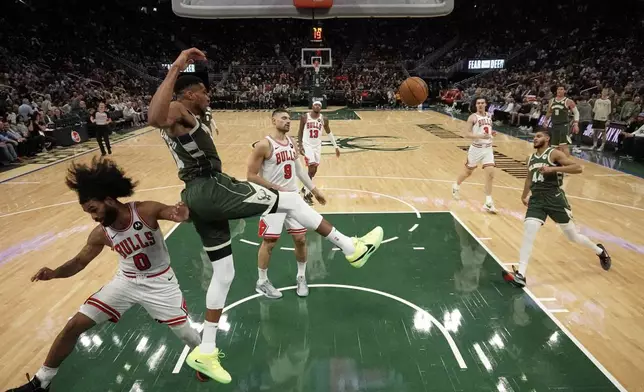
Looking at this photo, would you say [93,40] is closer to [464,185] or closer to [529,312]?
[464,185]

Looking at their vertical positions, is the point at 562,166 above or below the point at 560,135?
above

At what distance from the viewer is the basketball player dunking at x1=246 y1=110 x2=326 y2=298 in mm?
4703

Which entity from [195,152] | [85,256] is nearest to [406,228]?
[195,152]

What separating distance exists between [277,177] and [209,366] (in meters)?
2.18

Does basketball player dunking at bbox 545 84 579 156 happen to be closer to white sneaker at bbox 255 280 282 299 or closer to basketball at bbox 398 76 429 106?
basketball at bbox 398 76 429 106

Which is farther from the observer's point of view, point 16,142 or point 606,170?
point 16,142

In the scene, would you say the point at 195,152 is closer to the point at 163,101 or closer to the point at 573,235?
the point at 163,101

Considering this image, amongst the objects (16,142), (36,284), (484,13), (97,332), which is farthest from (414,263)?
(484,13)

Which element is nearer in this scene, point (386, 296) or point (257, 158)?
point (257, 158)

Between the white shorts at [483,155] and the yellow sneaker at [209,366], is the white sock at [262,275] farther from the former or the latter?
the white shorts at [483,155]

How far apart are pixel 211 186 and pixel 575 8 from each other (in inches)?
1409

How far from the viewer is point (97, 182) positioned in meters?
2.86

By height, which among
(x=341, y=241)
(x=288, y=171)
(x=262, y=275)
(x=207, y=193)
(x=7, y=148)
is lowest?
(x=262, y=275)

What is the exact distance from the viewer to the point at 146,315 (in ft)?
15.3
